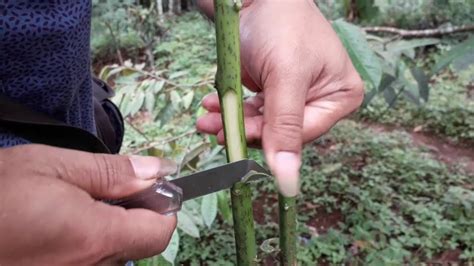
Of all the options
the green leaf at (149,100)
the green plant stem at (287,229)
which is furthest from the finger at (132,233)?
the green leaf at (149,100)

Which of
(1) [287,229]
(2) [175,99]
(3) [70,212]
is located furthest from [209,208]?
(3) [70,212]

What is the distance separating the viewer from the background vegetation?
106 cm

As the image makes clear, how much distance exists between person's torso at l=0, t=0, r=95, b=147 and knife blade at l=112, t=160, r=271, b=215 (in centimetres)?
14

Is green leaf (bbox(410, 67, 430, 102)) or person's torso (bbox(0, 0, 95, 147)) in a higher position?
person's torso (bbox(0, 0, 95, 147))

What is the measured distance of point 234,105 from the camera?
1.32ft

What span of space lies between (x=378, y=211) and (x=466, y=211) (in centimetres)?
35

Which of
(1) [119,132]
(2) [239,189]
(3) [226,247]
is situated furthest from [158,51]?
(2) [239,189]

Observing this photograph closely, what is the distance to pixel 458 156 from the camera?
9.14ft

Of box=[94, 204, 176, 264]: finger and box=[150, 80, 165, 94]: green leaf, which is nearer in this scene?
box=[94, 204, 176, 264]: finger

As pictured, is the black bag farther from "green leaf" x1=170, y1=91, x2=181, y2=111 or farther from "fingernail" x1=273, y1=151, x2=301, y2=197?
"green leaf" x1=170, y1=91, x2=181, y2=111

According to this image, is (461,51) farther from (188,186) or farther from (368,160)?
(368,160)

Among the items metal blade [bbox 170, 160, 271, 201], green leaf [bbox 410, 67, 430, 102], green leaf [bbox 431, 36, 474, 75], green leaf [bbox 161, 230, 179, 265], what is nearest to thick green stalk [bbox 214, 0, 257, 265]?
metal blade [bbox 170, 160, 271, 201]

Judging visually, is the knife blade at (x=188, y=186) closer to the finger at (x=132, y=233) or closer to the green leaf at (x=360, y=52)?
the finger at (x=132, y=233)

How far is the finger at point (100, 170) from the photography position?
1.12 feet
